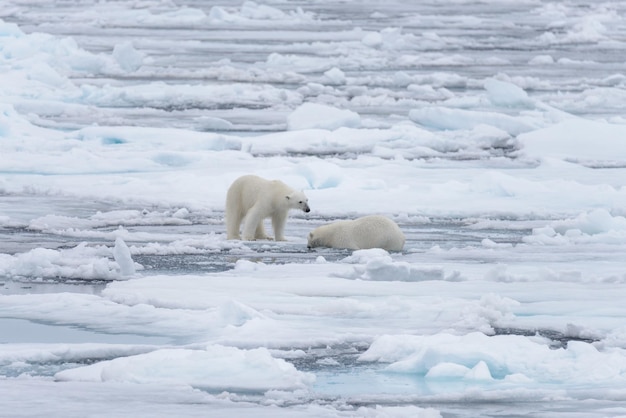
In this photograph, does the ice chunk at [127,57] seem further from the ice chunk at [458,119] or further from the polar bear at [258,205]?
the polar bear at [258,205]

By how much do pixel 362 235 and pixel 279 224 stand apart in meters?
0.57

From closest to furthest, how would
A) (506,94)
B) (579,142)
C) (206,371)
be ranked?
(206,371) → (579,142) → (506,94)

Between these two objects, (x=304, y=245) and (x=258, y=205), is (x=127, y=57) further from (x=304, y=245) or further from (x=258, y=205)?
(x=304, y=245)

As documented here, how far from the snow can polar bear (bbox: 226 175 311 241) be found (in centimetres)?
17

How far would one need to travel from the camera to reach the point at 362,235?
700 centimetres

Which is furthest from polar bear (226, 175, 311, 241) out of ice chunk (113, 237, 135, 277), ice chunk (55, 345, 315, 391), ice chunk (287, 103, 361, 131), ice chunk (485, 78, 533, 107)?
ice chunk (485, 78, 533, 107)

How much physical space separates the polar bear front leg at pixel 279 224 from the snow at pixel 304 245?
15 cm

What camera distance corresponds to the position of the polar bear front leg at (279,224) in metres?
7.32

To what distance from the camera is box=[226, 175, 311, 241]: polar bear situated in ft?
23.7

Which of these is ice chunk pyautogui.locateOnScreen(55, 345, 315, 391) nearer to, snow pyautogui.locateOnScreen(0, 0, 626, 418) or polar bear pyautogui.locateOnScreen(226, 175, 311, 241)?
snow pyautogui.locateOnScreen(0, 0, 626, 418)

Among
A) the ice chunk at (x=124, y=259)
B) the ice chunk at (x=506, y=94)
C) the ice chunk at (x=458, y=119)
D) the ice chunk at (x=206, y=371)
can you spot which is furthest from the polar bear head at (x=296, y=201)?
the ice chunk at (x=506, y=94)

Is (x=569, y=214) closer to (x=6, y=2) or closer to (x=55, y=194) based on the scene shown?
(x=55, y=194)

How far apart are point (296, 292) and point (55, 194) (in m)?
3.80

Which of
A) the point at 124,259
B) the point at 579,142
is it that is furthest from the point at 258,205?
the point at 579,142
